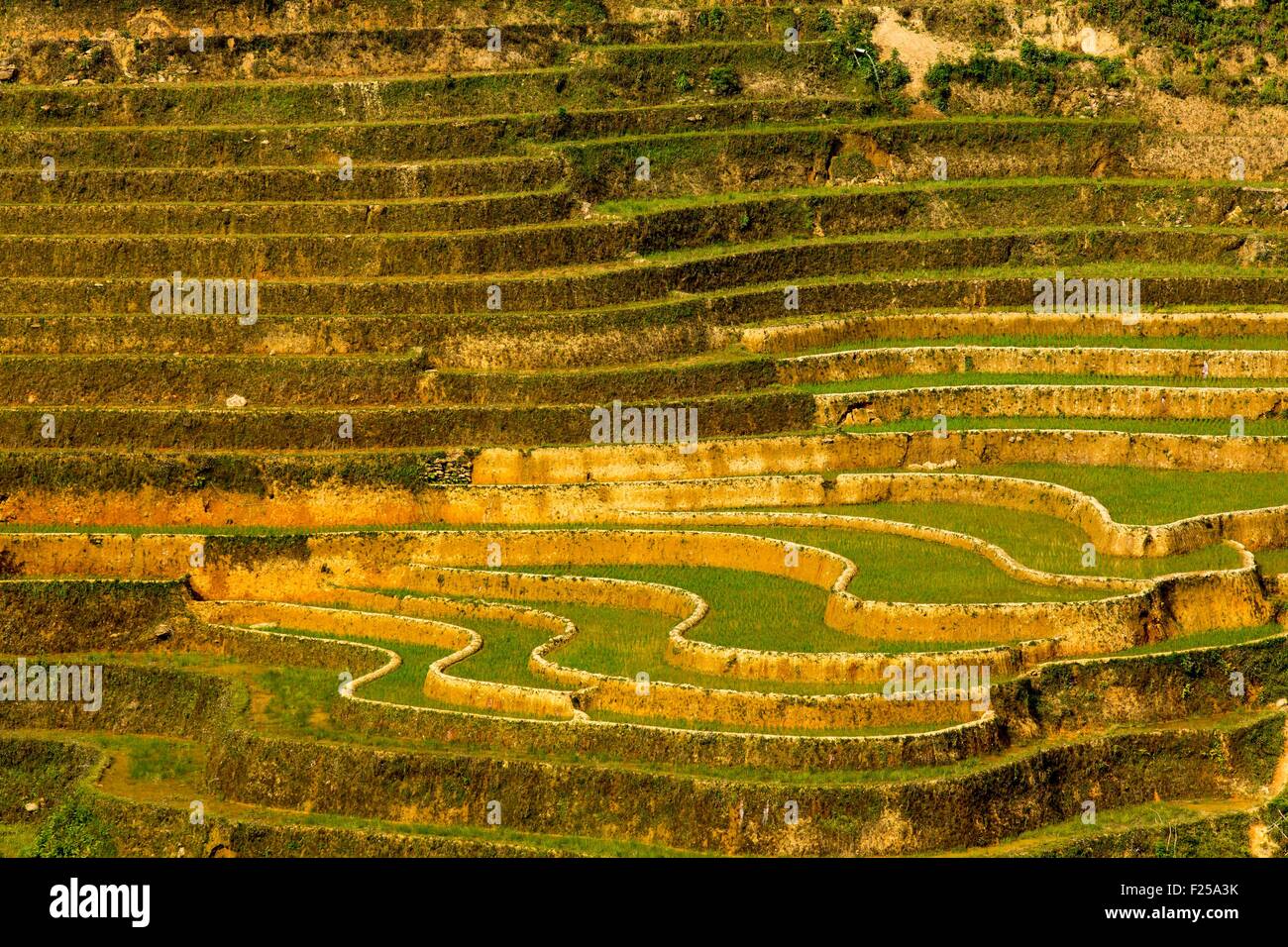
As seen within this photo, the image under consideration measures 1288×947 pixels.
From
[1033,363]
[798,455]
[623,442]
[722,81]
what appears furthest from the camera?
[722,81]

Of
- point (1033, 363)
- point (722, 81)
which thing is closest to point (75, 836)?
point (1033, 363)

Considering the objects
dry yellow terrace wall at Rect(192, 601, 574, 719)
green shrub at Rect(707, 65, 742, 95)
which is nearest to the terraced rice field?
dry yellow terrace wall at Rect(192, 601, 574, 719)

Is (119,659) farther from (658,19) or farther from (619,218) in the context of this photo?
(658,19)

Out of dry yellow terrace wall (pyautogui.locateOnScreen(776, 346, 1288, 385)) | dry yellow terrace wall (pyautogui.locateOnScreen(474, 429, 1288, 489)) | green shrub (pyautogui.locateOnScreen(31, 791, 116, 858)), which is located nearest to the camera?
green shrub (pyautogui.locateOnScreen(31, 791, 116, 858))

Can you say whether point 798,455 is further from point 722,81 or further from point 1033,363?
point 722,81

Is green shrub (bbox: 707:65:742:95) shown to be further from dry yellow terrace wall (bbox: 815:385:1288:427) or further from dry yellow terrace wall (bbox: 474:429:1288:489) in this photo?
dry yellow terrace wall (bbox: 474:429:1288:489)

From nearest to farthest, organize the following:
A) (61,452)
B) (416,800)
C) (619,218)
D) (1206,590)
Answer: (416,800) → (1206,590) → (61,452) → (619,218)

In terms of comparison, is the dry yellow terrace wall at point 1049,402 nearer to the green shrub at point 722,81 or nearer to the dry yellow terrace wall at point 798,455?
the dry yellow terrace wall at point 798,455
